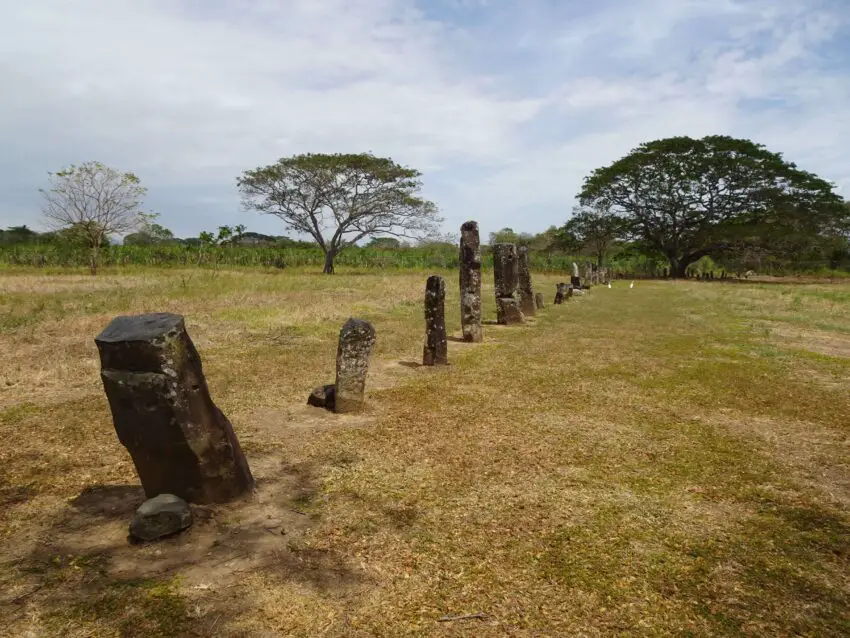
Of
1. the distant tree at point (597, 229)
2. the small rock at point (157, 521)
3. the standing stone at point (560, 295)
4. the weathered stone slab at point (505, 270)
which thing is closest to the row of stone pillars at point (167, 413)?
the small rock at point (157, 521)

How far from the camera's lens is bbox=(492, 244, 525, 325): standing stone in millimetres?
15133

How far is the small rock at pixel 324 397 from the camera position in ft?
22.7

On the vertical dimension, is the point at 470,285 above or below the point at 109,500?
above

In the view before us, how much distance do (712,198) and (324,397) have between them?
4434cm

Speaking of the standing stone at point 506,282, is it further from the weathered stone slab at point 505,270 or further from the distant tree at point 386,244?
the distant tree at point 386,244

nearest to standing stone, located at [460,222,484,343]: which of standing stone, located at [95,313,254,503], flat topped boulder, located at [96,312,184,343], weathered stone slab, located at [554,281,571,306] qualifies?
standing stone, located at [95,313,254,503]

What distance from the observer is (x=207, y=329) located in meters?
12.2

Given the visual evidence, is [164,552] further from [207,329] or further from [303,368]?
[207,329]

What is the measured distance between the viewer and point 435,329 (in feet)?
31.1

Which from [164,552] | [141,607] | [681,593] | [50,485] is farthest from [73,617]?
[681,593]

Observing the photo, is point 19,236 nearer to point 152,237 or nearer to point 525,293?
point 152,237

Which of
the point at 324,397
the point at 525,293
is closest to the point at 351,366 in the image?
the point at 324,397

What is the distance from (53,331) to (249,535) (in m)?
10.1

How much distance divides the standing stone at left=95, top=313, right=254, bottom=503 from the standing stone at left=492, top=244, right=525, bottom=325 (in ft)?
38.1
